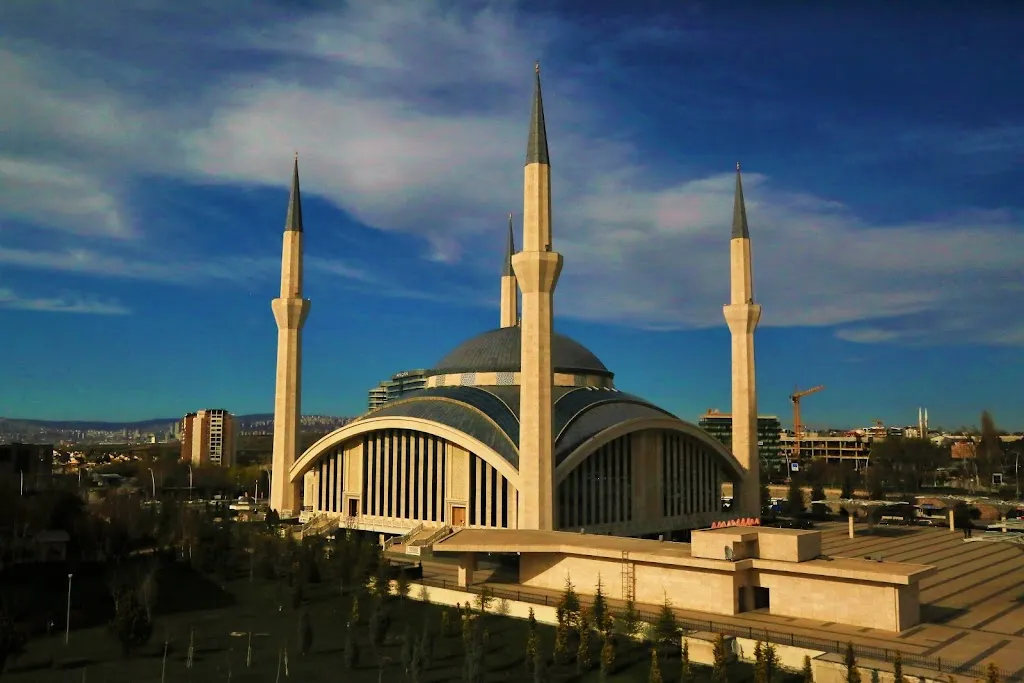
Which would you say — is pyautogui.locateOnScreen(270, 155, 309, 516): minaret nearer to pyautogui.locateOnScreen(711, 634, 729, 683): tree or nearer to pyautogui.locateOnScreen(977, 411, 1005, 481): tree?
pyautogui.locateOnScreen(711, 634, 729, 683): tree

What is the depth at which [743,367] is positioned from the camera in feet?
175

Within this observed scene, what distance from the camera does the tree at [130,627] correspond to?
23.4 metres

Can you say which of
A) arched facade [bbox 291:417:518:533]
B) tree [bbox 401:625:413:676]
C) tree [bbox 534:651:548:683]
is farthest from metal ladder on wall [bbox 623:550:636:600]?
arched facade [bbox 291:417:518:533]

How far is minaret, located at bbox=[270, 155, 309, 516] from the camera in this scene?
52531mm

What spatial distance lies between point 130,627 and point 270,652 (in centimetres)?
375

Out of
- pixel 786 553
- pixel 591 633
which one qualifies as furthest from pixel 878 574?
pixel 591 633

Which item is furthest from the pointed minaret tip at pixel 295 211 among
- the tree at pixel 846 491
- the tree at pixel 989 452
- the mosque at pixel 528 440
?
the tree at pixel 989 452

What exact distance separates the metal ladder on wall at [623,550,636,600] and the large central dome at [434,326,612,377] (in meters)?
20.8

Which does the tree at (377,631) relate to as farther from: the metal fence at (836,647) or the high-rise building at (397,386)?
the high-rise building at (397,386)

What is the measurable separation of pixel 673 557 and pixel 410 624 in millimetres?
8923

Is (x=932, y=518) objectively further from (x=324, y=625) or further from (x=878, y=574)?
(x=324, y=625)

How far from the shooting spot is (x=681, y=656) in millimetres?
23328

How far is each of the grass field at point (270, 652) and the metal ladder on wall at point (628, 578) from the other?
15.7 ft

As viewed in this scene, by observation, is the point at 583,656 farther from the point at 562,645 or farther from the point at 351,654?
the point at 351,654
